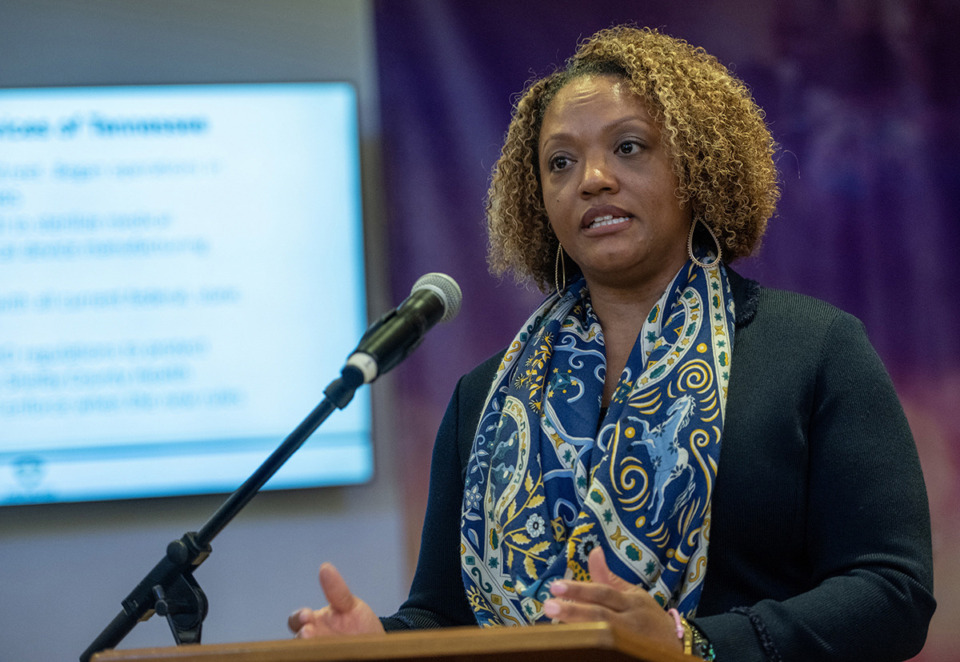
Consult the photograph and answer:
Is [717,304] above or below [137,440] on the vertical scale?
above

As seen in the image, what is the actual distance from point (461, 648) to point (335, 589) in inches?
15.0

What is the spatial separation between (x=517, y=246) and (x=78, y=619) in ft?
5.44

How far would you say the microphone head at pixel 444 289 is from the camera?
128cm

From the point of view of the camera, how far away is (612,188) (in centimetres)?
169

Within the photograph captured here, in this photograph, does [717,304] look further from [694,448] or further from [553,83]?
[553,83]

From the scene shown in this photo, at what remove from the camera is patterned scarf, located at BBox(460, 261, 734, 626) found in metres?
1.48

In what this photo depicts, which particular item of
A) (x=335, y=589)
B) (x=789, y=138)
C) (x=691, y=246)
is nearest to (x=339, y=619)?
(x=335, y=589)

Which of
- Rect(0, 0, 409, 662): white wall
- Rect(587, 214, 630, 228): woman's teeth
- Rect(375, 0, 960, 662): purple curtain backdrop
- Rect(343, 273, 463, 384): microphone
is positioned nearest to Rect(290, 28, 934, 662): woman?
Rect(587, 214, 630, 228): woman's teeth

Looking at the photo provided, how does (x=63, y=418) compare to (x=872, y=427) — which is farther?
(x=63, y=418)

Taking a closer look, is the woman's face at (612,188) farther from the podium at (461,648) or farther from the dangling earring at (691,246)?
the podium at (461,648)

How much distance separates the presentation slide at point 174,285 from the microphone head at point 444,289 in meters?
1.46

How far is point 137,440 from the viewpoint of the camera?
2.70m

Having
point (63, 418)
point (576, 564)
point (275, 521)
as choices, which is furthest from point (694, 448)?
point (63, 418)

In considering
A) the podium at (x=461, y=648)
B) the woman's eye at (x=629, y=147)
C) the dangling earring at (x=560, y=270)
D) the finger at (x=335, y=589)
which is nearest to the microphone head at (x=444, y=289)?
the finger at (x=335, y=589)
